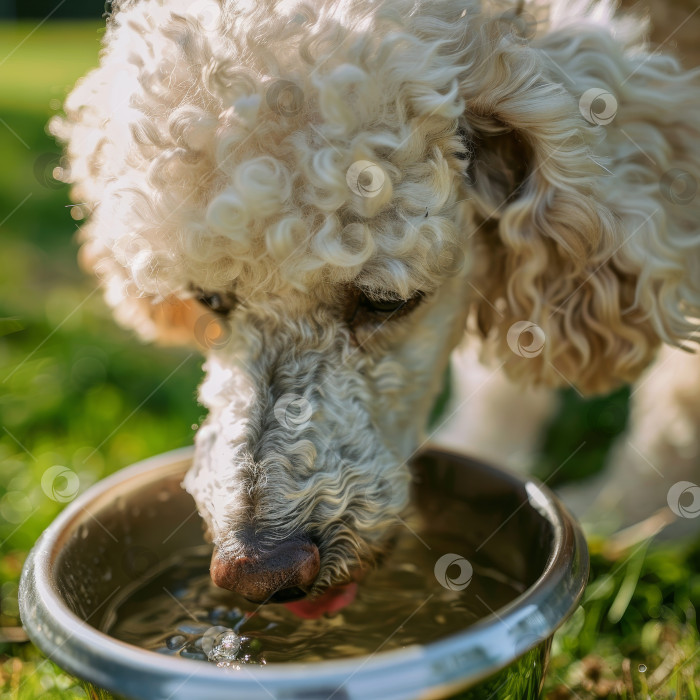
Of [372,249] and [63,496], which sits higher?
[372,249]

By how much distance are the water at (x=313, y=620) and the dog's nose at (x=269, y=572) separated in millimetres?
185

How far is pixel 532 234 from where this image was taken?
1.69 m

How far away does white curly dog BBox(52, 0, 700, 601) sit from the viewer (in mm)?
1404

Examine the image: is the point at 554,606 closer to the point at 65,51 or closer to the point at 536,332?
the point at 536,332

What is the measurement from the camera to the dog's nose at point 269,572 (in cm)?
130

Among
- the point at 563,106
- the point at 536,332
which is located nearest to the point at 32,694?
the point at 536,332

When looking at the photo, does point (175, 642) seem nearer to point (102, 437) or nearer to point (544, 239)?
point (544, 239)

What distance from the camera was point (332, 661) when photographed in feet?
3.43

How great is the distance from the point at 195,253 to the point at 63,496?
1.23 meters

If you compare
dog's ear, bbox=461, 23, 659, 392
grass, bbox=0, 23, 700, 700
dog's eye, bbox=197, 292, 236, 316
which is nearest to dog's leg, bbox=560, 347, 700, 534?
grass, bbox=0, 23, 700, 700
